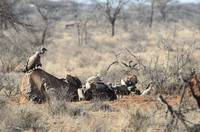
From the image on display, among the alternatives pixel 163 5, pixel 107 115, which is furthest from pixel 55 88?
pixel 163 5

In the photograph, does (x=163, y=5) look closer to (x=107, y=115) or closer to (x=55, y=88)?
(x=55, y=88)

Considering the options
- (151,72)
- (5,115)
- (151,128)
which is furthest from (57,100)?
(151,72)

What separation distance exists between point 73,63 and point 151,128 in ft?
51.0

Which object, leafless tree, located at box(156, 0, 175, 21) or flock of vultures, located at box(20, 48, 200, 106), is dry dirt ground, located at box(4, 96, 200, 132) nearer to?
flock of vultures, located at box(20, 48, 200, 106)

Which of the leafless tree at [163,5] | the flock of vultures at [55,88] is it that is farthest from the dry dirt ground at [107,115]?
the leafless tree at [163,5]

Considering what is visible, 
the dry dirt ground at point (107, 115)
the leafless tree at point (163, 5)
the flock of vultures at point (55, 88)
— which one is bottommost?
the dry dirt ground at point (107, 115)

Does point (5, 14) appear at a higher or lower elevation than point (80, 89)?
higher

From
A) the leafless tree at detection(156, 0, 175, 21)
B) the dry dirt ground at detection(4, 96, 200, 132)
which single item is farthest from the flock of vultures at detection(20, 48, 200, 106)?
the leafless tree at detection(156, 0, 175, 21)

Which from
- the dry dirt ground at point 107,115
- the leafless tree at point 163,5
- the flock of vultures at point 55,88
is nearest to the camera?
the dry dirt ground at point 107,115

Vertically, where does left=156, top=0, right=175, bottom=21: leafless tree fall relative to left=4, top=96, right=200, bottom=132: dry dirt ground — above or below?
above

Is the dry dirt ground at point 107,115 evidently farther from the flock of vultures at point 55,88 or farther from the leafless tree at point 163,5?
the leafless tree at point 163,5

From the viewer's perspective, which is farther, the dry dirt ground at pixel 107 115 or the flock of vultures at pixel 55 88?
the flock of vultures at pixel 55 88

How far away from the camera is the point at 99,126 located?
30.3ft

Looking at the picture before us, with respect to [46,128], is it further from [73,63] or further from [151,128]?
[73,63]
